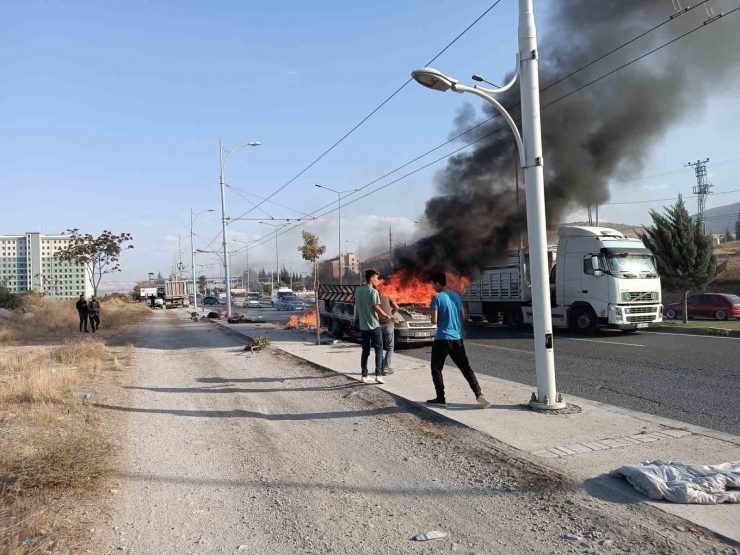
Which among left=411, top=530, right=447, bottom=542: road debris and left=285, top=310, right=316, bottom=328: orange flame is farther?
left=285, top=310, right=316, bottom=328: orange flame

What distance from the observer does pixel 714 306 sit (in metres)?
24.7

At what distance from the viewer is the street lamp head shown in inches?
268

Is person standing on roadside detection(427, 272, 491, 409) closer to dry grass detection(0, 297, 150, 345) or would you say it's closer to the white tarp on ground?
the white tarp on ground

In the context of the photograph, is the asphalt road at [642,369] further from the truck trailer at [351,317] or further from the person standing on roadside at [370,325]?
the person standing on roadside at [370,325]

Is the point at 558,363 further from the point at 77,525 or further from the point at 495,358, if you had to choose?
the point at 77,525

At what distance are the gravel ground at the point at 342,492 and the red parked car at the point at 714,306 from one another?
22705mm

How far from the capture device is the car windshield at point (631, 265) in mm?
16031

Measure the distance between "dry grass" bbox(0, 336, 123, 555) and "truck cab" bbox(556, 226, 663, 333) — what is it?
1335 centimetres

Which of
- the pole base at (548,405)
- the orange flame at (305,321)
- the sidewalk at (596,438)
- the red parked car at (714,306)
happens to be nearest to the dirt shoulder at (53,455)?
the sidewalk at (596,438)

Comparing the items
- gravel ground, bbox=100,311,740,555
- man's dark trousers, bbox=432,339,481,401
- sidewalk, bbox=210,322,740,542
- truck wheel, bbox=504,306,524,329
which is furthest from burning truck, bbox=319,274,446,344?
man's dark trousers, bbox=432,339,481,401

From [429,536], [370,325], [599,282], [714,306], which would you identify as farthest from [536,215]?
[714,306]

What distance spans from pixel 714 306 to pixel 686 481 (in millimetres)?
24608

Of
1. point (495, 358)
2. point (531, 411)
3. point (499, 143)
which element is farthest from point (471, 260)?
point (531, 411)

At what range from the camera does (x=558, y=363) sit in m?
10.9
